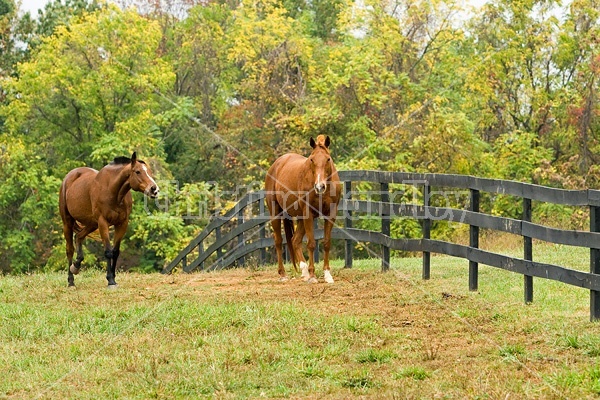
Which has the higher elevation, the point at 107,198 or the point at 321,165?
the point at 321,165

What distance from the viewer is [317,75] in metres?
40.9

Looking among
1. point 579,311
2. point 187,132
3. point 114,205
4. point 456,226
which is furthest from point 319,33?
point 579,311

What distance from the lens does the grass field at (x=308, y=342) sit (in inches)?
257

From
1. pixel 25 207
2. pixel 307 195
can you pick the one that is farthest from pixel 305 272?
pixel 25 207

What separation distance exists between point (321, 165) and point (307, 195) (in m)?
0.66

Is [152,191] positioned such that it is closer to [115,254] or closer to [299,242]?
[115,254]

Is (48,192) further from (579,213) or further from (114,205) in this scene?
(114,205)

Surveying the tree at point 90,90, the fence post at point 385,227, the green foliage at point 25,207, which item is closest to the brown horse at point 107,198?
the fence post at point 385,227

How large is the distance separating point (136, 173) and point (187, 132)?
3246cm

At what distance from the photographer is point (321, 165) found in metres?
12.5

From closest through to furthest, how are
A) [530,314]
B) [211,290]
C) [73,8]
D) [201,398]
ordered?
[201,398]
[530,314]
[211,290]
[73,8]

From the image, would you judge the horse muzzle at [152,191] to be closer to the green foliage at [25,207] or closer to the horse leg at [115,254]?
the horse leg at [115,254]


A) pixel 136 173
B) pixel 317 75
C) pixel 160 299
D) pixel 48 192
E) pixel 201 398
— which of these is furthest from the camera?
pixel 317 75

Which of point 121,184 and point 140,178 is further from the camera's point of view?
point 121,184
